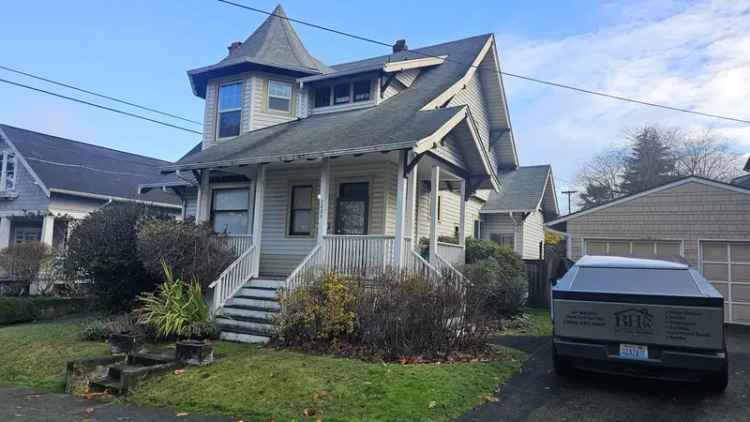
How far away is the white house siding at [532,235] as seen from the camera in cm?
2078

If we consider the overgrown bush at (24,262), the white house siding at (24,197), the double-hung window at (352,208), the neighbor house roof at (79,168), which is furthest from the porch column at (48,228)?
the double-hung window at (352,208)

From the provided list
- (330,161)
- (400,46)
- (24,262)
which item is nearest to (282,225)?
(330,161)

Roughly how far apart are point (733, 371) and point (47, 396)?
410 inches

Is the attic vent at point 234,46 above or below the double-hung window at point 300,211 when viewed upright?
above

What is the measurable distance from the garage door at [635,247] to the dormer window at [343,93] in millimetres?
8416

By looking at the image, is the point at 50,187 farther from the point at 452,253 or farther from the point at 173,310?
the point at 452,253

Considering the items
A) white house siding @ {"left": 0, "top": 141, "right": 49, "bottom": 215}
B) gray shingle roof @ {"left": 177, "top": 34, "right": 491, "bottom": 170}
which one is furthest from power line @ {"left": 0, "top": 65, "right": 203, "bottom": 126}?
gray shingle roof @ {"left": 177, "top": 34, "right": 491, "bottom": 170}

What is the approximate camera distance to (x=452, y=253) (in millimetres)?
13703

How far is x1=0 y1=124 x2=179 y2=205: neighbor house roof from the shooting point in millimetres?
21797

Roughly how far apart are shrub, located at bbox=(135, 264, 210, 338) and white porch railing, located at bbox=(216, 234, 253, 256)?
1987 mm

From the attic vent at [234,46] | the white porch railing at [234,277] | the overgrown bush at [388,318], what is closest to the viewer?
the overgrown bush at [388,318]

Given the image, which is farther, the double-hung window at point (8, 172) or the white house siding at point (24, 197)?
the double-hung window at point (8, 172)

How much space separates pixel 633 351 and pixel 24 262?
19.4 m

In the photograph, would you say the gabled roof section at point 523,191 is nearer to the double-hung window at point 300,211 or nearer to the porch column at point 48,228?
the double-hung window at point 300,211
